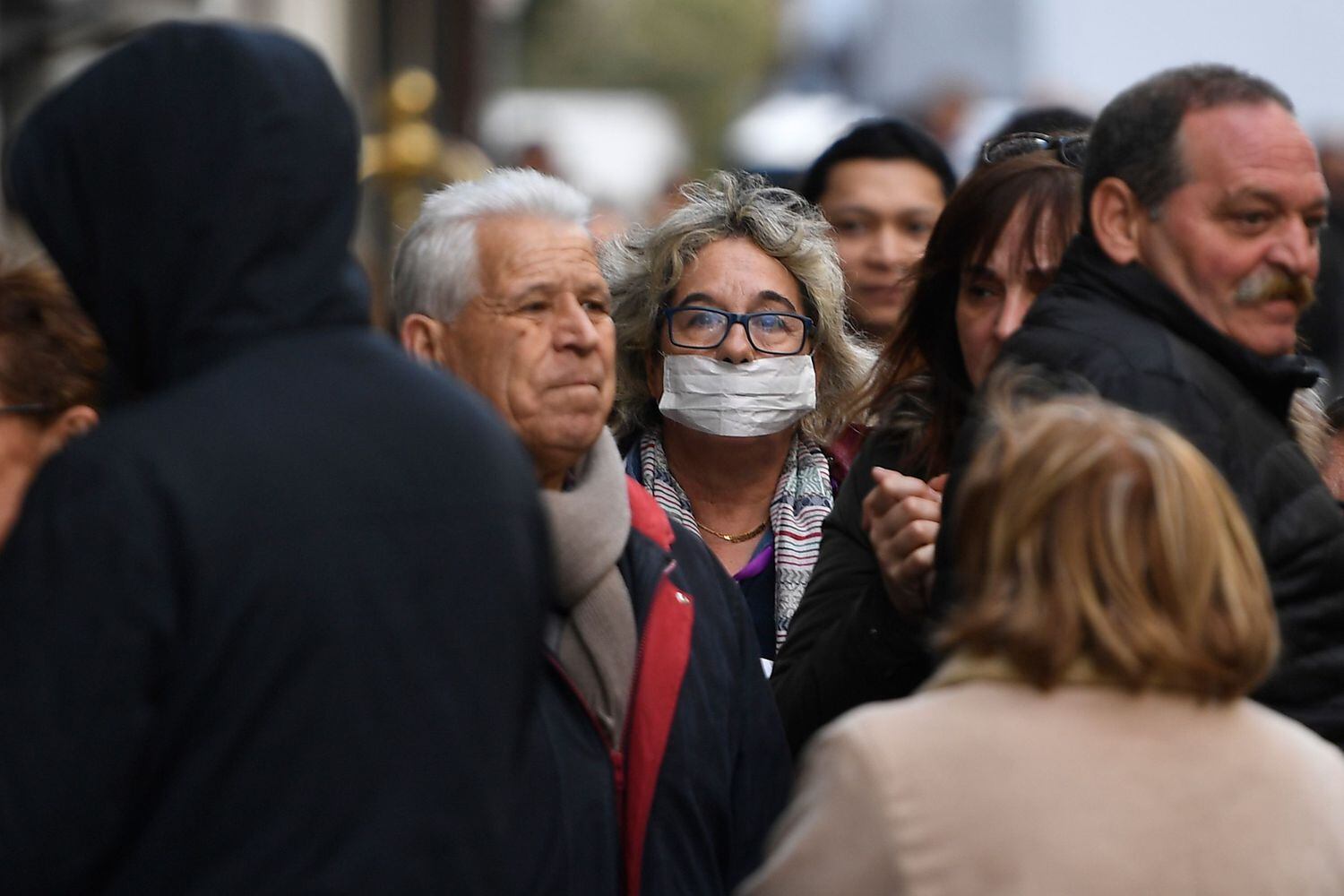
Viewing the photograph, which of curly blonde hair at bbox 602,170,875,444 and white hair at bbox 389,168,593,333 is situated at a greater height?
white hair at bbox 389,168,593,333

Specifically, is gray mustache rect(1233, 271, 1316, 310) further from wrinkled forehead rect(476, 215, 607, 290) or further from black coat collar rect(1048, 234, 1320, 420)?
wrinkled forehead rect(476, 215, 607, 290)

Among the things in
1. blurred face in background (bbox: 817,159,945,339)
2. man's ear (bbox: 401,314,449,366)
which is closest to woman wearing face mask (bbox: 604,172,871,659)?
man's ear (bbox: 401,314,449,366)

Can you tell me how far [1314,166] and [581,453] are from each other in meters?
1.27

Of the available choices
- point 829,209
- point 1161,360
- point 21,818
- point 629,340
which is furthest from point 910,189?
point 21,818

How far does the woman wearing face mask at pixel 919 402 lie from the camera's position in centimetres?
366

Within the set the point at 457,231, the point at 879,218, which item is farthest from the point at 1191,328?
the point at 879,218

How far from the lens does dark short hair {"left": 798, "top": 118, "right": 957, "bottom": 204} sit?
630 cm

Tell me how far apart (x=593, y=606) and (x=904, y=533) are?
0.53 metres

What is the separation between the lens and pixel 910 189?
622cm

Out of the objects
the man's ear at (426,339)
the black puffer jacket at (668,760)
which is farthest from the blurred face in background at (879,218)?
the black puffer jacket at (668,760)

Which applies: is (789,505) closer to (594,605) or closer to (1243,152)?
(594,605)

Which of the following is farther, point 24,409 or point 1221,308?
point 24,409

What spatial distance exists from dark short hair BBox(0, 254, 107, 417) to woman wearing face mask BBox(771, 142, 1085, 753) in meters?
1.38

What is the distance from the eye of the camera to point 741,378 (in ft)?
14.6
